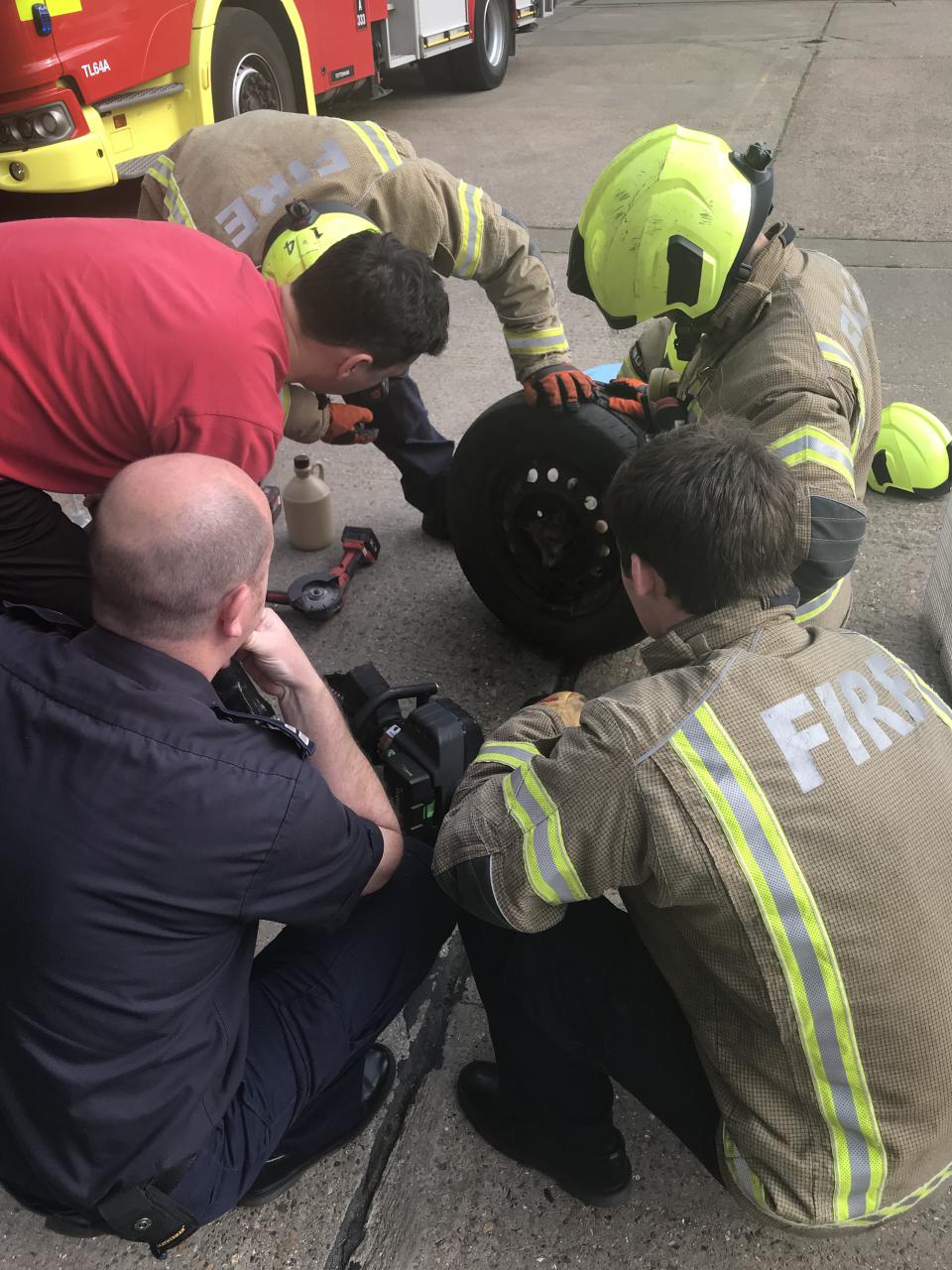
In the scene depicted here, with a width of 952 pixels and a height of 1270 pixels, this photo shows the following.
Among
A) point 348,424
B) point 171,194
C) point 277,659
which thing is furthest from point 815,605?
point 171,194

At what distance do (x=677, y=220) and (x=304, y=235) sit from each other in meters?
1.01

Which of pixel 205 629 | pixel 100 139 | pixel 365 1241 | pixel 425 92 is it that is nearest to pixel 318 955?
pixel 365 1241

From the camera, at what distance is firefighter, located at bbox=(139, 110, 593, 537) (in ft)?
9.32

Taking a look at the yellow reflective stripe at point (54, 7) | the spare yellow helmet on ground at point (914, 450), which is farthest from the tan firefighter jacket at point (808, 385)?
the yellow reflective stripe at point (54, 7)

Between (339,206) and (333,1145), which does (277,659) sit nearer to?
(333,1145)

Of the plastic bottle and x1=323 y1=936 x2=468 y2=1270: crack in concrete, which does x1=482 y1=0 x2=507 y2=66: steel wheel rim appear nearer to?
the plastic bottle

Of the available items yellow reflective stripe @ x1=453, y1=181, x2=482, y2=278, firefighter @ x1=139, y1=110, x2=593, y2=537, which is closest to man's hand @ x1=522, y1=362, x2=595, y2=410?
firefighter @ x1=139, y1=110, x2=593, y2=537

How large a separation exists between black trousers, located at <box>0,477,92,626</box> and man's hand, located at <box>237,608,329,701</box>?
26.8 inches

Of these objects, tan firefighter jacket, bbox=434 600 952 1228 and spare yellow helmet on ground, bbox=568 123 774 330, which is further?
spare yellow helmet on ground, bbox=568 123 774 330

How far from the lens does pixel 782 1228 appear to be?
1483 millimetres

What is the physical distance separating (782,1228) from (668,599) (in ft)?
3.23

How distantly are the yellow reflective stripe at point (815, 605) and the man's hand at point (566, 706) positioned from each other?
75cm

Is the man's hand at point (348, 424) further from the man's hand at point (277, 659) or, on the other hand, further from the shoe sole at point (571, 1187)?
the shoe sole at point (571, 1187)

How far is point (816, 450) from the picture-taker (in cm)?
221
